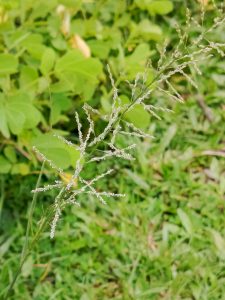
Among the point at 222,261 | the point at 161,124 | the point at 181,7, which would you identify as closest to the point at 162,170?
the point at 161,124

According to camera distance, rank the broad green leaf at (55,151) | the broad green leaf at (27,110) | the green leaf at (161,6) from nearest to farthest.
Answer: the broad green leaf at (55,151) → the broad green leaf at (27,110) → the green leaf at (161,6)

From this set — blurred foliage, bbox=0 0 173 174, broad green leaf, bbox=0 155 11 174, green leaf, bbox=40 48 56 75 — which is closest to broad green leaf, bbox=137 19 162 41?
blurred foliage, bbox=0 0 173 174

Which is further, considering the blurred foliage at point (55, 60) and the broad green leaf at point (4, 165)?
the broad green leaf at point (4, 165)

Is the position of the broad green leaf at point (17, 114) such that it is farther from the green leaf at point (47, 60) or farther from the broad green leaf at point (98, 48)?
the broad green leaf at point (98, 48)

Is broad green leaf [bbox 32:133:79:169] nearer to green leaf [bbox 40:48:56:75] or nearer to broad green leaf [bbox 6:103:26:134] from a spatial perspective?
broad green leaf [bbox 6:103:26:134]

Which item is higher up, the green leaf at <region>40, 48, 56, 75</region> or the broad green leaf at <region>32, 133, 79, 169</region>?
the green leaf at <region>40, 48, 56, 75</region>

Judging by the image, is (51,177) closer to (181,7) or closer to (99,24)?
(99,24)

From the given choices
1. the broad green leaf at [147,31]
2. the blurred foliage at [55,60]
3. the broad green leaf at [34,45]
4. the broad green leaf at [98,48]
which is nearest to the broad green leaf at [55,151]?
the blurred foliage at [55,60]
